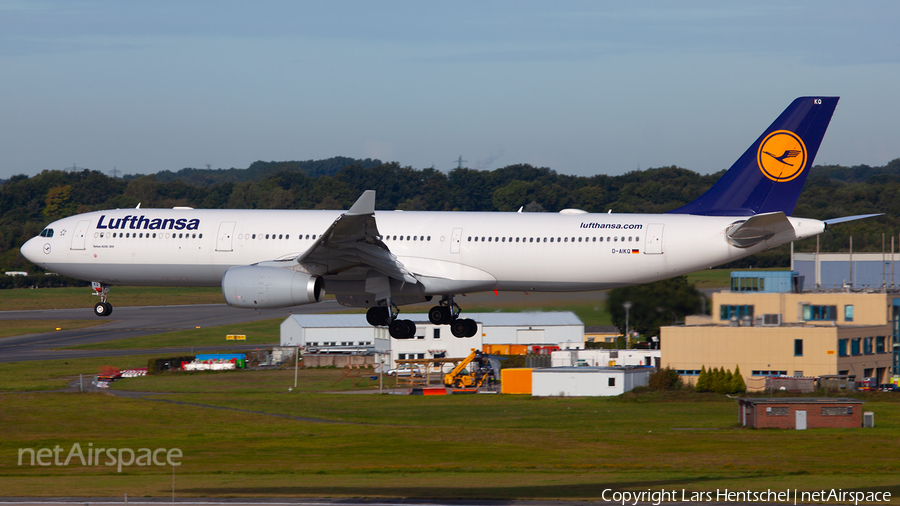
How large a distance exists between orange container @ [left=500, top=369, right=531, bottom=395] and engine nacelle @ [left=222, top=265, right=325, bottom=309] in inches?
2097

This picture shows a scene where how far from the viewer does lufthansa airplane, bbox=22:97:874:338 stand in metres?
36.8

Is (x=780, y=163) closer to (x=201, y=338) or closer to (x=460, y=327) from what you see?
(x=460, y=327)

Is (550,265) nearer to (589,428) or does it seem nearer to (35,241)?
(35,241)

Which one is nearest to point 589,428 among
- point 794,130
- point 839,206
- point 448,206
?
point 794,130

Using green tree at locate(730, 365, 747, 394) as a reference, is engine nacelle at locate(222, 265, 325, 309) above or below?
above

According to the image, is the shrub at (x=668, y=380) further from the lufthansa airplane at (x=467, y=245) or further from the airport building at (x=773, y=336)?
the lufthansa airplane at (x=467, y=245)

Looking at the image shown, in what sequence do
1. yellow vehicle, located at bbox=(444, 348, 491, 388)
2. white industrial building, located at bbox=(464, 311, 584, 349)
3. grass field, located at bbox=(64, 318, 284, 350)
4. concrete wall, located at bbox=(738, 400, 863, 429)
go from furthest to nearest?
grass field, located at bbox=(64, 318, 284, 350) → white industrial building, located at bbox=(464, 311, 584, 349) → yellow vehicle, located at bbox=(444, 348, 491, 388) → concrete wall, located at bbox=(738, 400, 863, 429)

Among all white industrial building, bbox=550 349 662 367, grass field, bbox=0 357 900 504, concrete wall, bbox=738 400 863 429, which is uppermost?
white industrial building, bbox=550 349 662 367

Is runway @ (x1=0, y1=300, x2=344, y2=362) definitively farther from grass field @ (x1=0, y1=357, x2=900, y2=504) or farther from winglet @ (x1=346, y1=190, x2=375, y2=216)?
winglet @ (x1=346, y1=190, x2=375, y2=216)

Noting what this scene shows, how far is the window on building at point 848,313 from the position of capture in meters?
85.2

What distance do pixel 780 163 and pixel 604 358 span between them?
56.5 meters

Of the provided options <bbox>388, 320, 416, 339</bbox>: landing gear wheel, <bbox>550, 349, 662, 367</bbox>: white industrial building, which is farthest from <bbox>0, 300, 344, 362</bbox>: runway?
<bbox>388, 320, 416, 339</bbox>: landing gear wheel

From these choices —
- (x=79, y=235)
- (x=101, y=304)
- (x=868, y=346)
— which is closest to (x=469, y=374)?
(x=868, y=346)

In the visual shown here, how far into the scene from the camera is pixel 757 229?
35.5m
